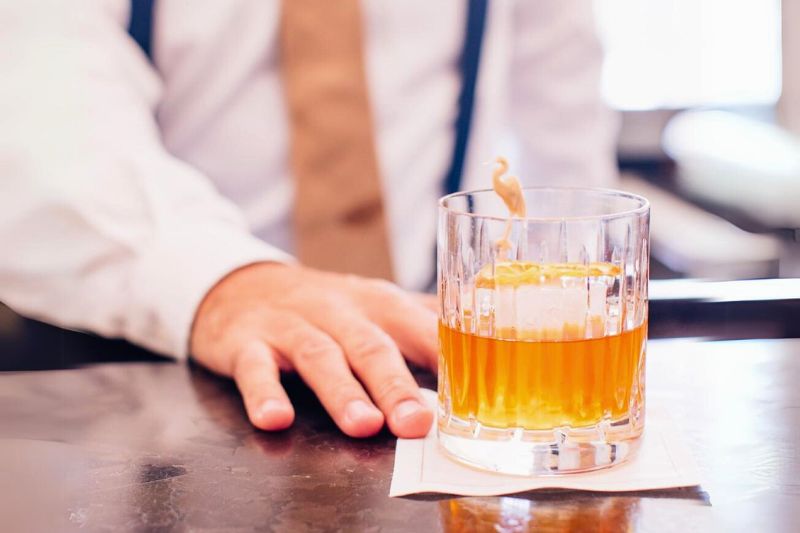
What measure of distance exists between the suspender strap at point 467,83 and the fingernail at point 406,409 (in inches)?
31.9

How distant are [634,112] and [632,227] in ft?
7.68

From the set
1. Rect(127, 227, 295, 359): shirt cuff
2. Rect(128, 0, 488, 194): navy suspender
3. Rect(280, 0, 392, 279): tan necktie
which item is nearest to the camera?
Rect(127, 227, 295, 359): shirt cuff

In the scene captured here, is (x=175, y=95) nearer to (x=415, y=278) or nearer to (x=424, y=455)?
(x=415, y=278)

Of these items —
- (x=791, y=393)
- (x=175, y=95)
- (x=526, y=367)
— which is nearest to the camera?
(x=526, y=367)

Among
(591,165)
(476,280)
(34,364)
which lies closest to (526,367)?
(476,280)

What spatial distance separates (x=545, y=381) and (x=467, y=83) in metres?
0.94

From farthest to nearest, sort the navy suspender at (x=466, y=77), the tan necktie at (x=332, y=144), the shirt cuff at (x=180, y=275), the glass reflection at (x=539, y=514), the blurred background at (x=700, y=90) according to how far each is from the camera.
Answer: the blurred background at (x=700, y=90), the navy suspender at (x=466, y=77), the tan necktie at (x=332, y=144), the shirt cuff at (x=180, y=275), the glass reflection at (x=539, y=514)

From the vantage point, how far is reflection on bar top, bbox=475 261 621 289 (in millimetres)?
657

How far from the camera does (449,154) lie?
1.56 m

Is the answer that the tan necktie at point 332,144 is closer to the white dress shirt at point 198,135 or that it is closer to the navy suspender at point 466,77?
the white dress shirt at point 198,135

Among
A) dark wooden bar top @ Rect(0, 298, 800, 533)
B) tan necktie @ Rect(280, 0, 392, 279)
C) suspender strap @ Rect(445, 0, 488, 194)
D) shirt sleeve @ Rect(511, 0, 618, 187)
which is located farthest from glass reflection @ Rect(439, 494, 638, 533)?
shirt sleeve @ Rect(511, 0, 618, 187)

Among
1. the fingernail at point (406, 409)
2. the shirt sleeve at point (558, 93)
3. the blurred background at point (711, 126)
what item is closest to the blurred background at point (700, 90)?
the blurred background at point (711, 126)

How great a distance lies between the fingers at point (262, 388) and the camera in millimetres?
744

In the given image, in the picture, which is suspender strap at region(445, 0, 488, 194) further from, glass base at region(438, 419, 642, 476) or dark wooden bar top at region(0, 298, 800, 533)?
glass base at region(438, 419, 642, 476)
